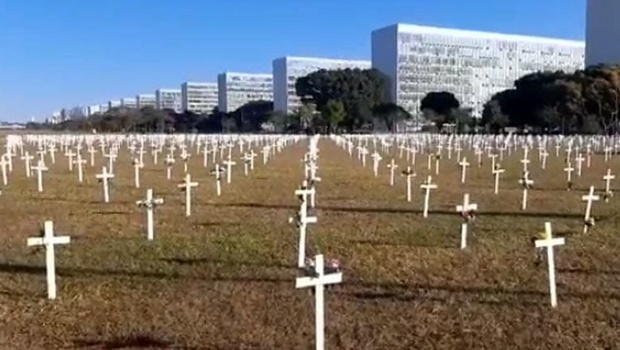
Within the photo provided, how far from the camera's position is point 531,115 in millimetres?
81375

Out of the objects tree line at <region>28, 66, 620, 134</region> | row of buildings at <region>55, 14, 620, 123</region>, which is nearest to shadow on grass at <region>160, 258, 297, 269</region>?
tree line at <region>28, 66, 620, 134</region>

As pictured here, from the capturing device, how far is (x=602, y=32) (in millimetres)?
116250

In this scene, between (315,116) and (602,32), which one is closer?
(315,116)

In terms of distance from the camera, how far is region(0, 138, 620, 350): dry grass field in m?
6.99

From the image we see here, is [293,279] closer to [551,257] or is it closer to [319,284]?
[319,284]

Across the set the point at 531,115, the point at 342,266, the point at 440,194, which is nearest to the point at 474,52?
the point at 531,115

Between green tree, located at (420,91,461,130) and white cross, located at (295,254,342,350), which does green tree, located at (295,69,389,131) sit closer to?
green tree, located at (420,91,461,130)

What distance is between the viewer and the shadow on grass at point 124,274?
9.07 meters

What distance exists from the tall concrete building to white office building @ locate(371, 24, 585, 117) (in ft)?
107

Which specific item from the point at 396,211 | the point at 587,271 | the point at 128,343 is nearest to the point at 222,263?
the point at 128,343

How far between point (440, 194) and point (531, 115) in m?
66.0

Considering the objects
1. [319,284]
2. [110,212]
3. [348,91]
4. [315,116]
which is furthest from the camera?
[348,91]

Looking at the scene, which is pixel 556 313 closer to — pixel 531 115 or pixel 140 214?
pixel 140 214

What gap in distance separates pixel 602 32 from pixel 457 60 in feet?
140
